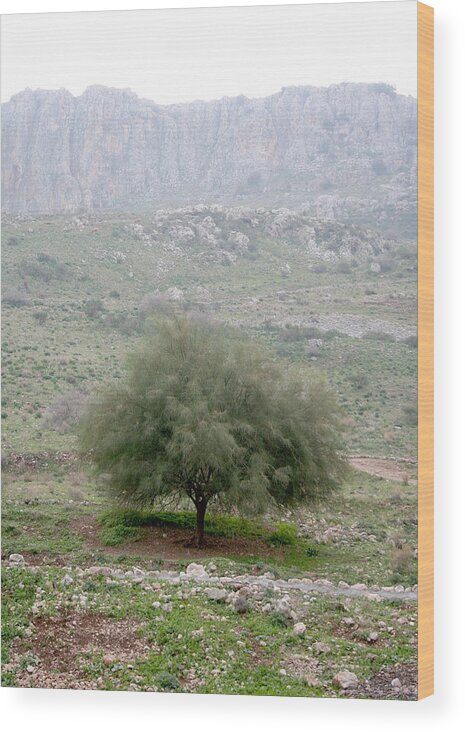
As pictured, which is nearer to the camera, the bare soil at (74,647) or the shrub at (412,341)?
the shrub at (412,341)

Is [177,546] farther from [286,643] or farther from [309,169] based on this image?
[309,169]

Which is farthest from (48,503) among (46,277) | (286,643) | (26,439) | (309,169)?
(309,169)

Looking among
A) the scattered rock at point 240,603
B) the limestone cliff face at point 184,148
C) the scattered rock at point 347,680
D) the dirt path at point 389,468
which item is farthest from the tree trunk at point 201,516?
the limestone cliff face at point 184,148

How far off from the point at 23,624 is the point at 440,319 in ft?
15.5

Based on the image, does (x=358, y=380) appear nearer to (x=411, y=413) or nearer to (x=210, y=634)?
(x=411, y=413)

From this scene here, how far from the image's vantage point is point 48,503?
37.8ft

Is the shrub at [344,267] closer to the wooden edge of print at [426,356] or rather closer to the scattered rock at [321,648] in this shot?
the wooden edge of print at [426,356]

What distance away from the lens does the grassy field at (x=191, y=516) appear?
32.9 feet

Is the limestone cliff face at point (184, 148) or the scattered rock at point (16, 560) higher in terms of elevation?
the limestone cliff face at point (184, 148)

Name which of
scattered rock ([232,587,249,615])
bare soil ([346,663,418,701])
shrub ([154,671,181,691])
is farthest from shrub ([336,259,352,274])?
shrub ([154,671,181,691])

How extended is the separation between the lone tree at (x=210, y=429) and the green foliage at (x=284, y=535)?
302mm

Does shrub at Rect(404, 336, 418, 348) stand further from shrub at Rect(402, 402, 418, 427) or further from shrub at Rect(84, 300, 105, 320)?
shrub at Rect(84, 300, 105, 320)

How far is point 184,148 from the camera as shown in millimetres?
10930

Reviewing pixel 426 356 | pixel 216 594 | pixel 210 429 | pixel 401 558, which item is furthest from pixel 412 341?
pixel 216 594
